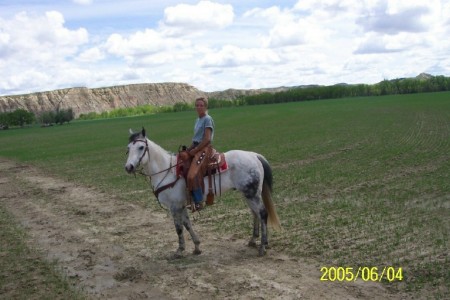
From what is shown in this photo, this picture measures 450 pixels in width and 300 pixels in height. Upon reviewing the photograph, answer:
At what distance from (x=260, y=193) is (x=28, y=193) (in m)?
12.0

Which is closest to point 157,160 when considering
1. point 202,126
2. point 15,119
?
point 202,126

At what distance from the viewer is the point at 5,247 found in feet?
33.9

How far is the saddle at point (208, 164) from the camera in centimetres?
865

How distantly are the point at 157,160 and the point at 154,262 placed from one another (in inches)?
77.1

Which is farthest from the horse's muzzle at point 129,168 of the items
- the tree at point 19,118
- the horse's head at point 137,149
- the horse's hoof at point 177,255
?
the tree at point 19,118

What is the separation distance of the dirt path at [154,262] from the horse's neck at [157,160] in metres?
1.77

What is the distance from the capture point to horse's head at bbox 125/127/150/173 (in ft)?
26.9

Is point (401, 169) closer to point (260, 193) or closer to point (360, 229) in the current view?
point (360, 229)

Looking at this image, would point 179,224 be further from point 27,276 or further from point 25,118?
point 25,118

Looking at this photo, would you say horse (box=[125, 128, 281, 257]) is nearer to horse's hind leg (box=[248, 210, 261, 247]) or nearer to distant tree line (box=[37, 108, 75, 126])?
horse's hind leg (box=[248, 210, 261, 247])

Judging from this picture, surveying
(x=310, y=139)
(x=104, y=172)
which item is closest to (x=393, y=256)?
(x=104, y=172)
